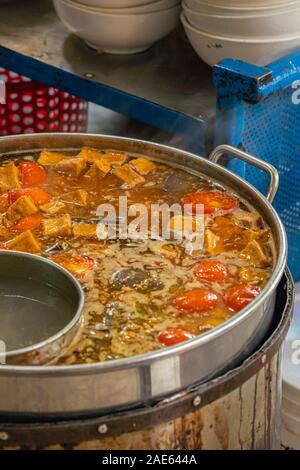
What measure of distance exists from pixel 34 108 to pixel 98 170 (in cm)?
177

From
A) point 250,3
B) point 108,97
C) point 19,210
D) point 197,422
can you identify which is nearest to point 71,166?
point 19,210

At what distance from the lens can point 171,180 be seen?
243 cm

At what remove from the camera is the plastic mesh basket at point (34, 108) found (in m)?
4.05

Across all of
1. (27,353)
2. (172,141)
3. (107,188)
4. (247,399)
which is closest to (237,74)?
(172,141)

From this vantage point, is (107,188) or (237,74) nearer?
(107,188)

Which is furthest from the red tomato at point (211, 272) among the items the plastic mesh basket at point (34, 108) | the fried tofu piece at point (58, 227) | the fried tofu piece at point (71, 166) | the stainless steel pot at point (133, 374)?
the plastic mesh basket at point (34, 108)

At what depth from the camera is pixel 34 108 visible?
4094 mm

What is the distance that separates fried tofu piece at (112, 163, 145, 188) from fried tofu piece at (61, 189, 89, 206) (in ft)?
0.43

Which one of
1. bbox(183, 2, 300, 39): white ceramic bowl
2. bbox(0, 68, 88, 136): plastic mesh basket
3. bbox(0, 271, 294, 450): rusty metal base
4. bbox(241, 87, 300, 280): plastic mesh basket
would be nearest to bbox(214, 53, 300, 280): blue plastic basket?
bbox(241, 87, 300, 280): plastic mesh basket

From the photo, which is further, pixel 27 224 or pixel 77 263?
pixel 27 224

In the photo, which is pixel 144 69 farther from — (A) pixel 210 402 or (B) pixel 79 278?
(A) pixel 210 402

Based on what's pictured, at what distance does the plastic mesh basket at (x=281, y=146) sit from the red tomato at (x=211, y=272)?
98cm

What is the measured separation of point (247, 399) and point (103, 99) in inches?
65.8

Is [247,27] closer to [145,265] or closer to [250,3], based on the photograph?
[250,3]
